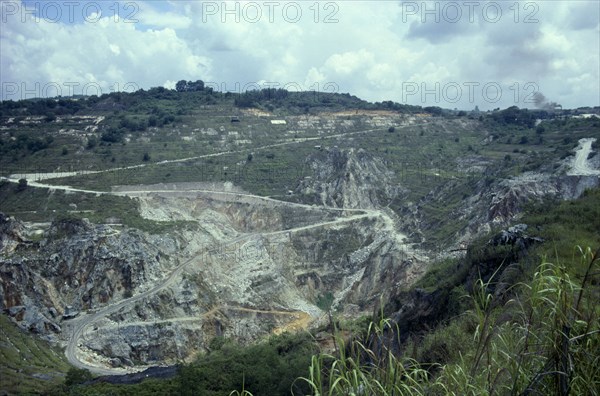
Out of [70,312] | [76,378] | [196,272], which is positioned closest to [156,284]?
[196,272]

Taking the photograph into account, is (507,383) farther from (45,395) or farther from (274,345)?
(274,345)

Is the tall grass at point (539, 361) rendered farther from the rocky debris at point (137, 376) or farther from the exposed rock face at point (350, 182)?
the exposed rock face at point (350, 182)

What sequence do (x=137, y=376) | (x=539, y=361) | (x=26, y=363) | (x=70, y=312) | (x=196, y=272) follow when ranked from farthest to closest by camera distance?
(x=196, y=272)
(x=70, y=312)
(x=26, y=363)
(x=137, y=376)
(x=539, y=361)

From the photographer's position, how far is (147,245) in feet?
150

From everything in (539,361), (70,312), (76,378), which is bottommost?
(70,312)

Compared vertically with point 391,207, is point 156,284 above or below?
below

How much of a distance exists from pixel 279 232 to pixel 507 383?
50684 mm

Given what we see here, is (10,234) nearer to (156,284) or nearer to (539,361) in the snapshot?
(156,284)

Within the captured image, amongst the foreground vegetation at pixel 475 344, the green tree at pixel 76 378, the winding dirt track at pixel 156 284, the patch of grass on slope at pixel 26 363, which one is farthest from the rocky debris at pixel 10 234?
the green tree at pixel 76 378

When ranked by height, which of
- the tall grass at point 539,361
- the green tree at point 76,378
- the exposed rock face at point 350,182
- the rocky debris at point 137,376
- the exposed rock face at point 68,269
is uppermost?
the tall grass at point 539,361

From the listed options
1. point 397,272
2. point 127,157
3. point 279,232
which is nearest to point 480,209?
point 397,272

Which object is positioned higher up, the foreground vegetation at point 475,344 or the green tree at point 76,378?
the foreground vegetation at point 475,344

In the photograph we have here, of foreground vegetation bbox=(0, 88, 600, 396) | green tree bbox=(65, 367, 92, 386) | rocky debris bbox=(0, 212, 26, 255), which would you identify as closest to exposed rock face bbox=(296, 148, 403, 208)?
foreground vegetation bbox=(0, 88, 600, 396)

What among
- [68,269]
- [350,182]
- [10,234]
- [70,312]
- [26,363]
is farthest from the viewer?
[350,182]
